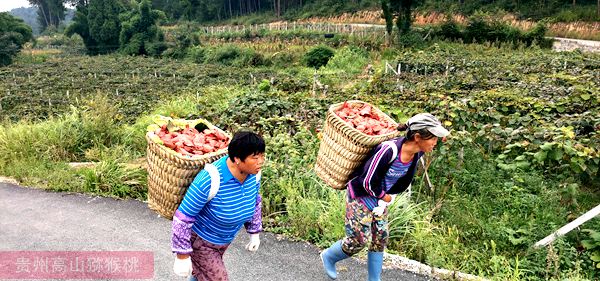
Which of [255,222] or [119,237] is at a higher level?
[255,222]

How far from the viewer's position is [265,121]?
648cm

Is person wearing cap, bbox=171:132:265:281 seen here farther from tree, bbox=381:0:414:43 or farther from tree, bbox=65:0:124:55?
tree, bbox=65:0:124:55

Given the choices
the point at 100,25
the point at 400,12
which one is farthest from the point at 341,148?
the point at 100,25

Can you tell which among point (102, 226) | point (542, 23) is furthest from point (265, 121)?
point (542, 23)

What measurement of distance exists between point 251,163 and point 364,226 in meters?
1.20

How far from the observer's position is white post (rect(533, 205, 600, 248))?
3.69 meters

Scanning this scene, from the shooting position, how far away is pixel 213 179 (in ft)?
8.24

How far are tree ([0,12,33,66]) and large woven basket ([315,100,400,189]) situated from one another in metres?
45.4

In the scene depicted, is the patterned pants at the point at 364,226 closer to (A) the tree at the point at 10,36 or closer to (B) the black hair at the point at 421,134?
(B) the black hair at the point at 421,134

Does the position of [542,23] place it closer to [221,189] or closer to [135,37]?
[221,189]

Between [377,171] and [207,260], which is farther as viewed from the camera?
[377,171]

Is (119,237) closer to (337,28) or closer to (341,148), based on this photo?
(341,148)

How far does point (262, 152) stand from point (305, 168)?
3048 mm

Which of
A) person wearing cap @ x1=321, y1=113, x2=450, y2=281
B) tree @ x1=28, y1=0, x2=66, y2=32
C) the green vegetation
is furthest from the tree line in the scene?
person wearing cap @ x1=321, y1=113, x2=450, y2=281
